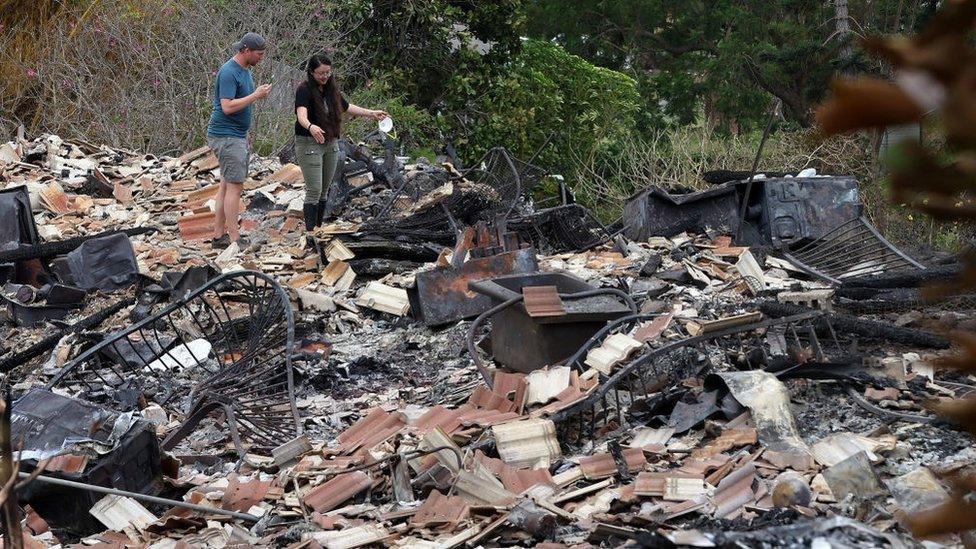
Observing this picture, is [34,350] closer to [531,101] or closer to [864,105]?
[864,105]

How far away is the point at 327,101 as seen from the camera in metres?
9.25

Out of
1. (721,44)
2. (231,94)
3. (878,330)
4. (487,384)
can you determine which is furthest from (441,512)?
(721,44)

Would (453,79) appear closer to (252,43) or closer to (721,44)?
(721,44)

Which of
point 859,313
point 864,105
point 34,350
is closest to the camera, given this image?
point 864,105

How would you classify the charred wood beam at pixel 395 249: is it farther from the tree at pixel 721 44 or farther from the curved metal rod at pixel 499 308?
the tree at pixel 721 44

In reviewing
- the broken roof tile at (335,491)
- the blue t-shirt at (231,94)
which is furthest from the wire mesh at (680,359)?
the blue t-shirt at (231,94)

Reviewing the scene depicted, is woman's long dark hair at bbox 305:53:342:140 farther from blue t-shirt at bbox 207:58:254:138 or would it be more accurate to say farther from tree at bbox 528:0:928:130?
tree at bbox 528:0:928:130

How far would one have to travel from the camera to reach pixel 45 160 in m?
12.9

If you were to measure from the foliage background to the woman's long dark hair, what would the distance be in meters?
3.76

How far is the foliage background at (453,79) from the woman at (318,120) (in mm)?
3592

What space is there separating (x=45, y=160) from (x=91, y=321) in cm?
548

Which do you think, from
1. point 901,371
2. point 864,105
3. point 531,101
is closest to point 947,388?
point 901,371

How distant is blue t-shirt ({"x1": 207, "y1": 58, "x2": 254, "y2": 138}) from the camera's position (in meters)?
8.81

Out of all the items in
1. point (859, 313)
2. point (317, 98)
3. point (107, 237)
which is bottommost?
point (859, 313)
